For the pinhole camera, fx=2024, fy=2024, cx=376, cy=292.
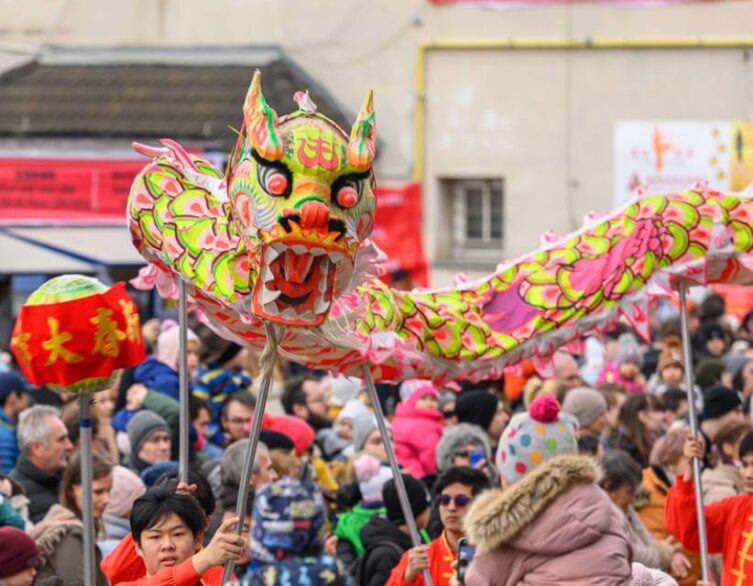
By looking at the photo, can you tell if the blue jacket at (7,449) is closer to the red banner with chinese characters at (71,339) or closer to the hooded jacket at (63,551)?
the hooded jacket at (63,551)

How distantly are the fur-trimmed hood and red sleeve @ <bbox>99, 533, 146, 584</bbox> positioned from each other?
1.45m

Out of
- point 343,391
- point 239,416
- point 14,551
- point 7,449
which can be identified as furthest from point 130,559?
point 343,391

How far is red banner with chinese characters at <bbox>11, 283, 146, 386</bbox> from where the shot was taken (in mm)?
7207

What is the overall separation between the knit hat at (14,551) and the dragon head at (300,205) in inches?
52.2

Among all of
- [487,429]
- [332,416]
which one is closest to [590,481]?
[487,429]

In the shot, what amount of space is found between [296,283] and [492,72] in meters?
15.5

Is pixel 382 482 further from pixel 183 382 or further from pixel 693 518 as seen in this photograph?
pixel 183 382

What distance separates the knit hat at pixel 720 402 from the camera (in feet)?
34.3

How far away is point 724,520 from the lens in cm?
795

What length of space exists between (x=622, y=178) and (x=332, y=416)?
28.7 ft

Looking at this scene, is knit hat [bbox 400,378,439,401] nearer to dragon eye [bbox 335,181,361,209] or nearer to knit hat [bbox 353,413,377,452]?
knit hat [bbox 353,413,377,452]

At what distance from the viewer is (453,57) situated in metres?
21.9

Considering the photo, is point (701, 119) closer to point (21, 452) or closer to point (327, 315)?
point (21, 452)

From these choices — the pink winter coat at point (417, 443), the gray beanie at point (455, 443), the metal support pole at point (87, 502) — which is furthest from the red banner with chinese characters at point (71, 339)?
the pink winter coat at point (417, 443)
